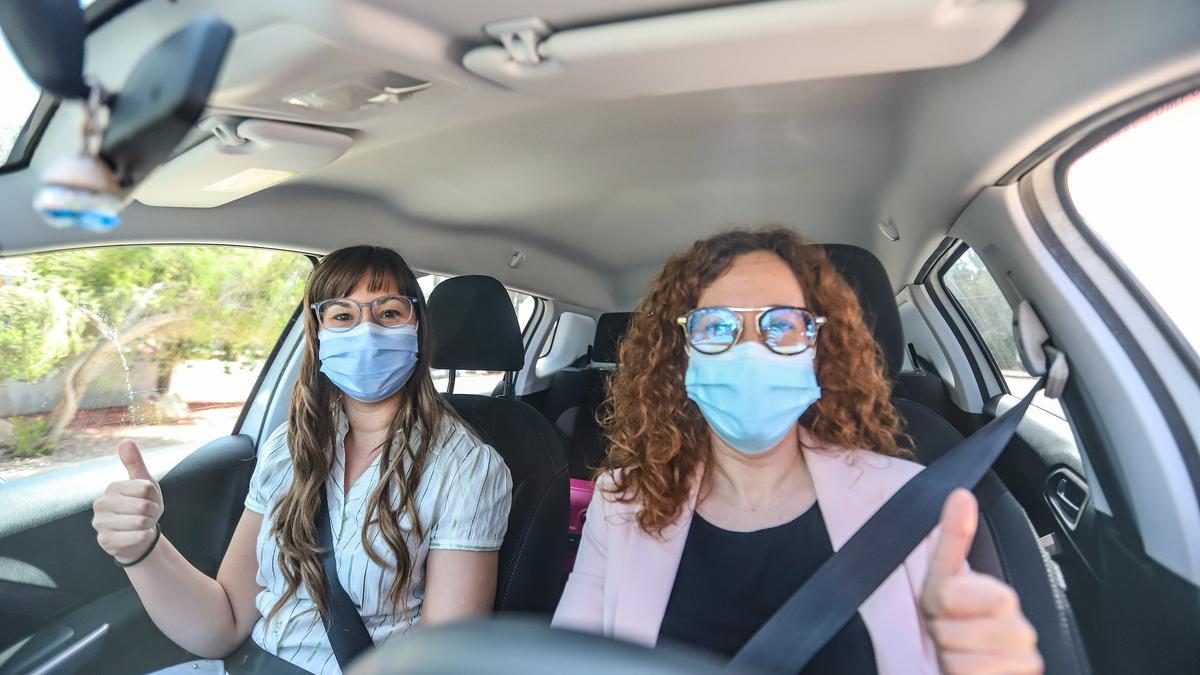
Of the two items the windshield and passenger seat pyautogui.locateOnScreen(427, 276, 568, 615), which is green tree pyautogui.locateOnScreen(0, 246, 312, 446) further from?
passenger seat pyautogui.locateOnScreen(427, 276, 568, 615)

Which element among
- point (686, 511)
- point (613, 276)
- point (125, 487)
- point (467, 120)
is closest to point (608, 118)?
point (467, 120)

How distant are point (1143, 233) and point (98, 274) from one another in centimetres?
284

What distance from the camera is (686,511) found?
1.47 metres

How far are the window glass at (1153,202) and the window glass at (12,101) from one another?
6.44 feet

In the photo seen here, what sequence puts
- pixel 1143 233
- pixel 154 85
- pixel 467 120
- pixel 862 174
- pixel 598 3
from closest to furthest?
pixel 154 85 → pixel 598 3 → pixel 1143 233 → pixel 467 120 → pixel 862 174

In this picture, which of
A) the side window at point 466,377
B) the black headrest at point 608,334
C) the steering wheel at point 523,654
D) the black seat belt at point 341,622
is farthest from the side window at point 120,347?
the black headrest at point 608,334

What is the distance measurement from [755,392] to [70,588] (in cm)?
206

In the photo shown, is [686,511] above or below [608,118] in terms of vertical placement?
below

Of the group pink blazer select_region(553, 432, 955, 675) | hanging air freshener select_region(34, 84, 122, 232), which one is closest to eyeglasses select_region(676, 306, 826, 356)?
pink blazer select_region(553, 432, 955, 675)

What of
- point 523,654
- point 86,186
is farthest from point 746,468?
point 86,186

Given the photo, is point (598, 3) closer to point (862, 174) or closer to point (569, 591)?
point (569, 591)

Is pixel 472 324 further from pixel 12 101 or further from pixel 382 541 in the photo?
pixel 12 101

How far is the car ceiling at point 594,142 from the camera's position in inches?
51.3

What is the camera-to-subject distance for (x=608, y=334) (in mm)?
5188
